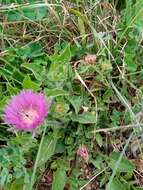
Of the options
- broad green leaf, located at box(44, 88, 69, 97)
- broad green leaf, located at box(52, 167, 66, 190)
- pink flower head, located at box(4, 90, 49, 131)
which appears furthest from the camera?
broad green leaf, located at box(52, 167, 66, 190)

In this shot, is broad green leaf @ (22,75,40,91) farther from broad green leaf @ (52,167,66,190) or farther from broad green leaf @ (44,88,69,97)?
broad green leaf @ (52,167,66,190)

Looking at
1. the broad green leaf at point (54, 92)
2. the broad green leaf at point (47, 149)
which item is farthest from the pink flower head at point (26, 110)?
the broad green leaf at point (47, 149)

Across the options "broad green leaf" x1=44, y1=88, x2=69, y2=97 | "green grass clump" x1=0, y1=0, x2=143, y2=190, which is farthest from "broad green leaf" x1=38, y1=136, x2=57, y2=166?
"broad green leaf" x1=44, y1=88, x2=69, y2=97

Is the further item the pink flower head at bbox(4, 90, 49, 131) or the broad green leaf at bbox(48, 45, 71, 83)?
the broad green leaf at bbox(48, 45, 71, 83)

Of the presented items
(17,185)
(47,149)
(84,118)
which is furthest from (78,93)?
(17,185)

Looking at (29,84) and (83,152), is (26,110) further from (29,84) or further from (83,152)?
(83,152)

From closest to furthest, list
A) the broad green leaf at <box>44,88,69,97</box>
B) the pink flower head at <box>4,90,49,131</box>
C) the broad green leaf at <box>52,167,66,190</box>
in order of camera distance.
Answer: the pink flower head at <box>4,90,49,131</box>, the broad green leaf at <box>44,88,69,97</box>, the broad green leaf at <box>52,167,66,190</box>

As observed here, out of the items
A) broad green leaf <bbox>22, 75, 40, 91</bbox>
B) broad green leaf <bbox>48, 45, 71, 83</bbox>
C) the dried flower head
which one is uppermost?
broad green leaf <bbox>48, 45, 71, 83</bbox>
